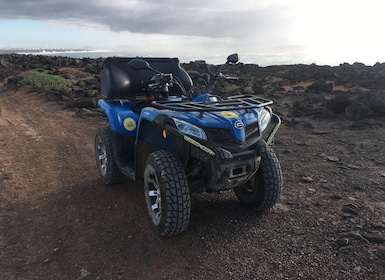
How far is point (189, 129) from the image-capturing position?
11.0 ft

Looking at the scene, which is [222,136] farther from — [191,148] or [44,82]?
[44,82]

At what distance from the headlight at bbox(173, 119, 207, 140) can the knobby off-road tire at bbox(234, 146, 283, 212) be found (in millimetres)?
1023

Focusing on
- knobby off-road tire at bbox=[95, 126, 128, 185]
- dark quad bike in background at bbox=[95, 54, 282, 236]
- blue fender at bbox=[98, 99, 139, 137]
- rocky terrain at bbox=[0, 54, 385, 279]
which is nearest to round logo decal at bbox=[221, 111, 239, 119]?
dark quad bike in background at bbox=[95, 54, 282, 236]

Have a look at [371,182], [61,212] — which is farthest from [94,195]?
[371,182]

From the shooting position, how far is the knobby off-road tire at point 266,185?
4.05 metres

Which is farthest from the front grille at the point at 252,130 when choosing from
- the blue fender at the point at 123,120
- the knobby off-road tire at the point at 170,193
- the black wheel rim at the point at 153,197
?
the blue fender at the point at 123,120

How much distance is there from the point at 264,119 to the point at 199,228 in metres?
1.39

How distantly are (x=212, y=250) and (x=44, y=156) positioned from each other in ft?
15.1

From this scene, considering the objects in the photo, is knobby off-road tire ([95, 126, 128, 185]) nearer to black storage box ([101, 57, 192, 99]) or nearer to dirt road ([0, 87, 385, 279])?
dirt road ([0, 87, 385, 279])

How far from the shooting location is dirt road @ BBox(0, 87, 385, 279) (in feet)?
11.0

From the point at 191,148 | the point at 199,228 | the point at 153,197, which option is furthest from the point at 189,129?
the point at 199,228

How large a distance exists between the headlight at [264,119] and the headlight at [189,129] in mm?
714

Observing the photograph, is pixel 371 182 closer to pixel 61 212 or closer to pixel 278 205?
pixel 278 205

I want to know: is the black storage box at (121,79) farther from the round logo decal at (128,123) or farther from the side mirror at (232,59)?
the side mirror at (232,59)
